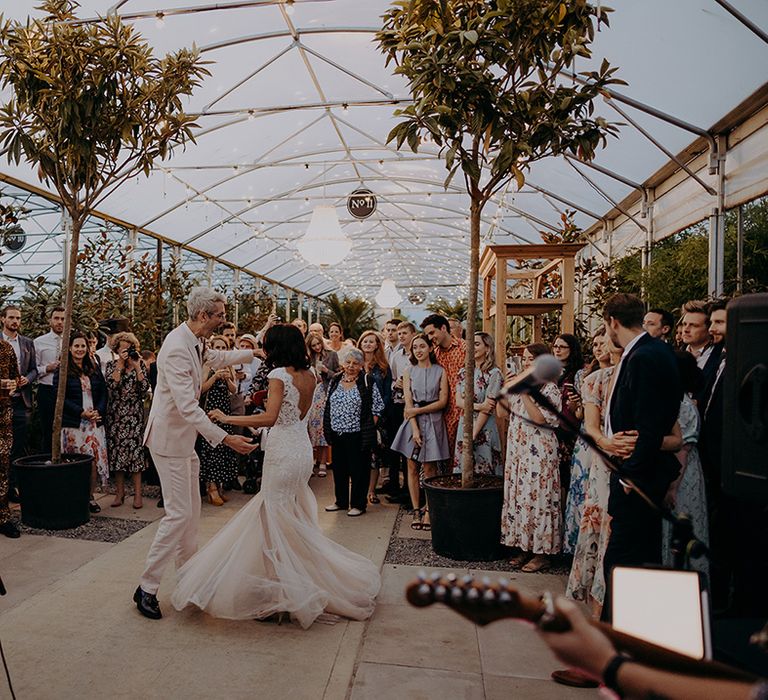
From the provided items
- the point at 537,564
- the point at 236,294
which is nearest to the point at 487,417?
the point at 537,564

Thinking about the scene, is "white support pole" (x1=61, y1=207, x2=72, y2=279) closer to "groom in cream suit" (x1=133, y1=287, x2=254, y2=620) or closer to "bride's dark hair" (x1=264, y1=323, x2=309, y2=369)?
"groom in cream suit" (x1=133, y1=287, x2=254, y2=620)

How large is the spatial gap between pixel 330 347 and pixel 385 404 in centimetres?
230

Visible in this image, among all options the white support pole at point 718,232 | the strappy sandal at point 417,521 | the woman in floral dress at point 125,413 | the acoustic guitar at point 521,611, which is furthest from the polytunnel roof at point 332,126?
the acoustic guitar at point 521,611

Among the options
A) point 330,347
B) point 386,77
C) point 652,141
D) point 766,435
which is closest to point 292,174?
point 386,77

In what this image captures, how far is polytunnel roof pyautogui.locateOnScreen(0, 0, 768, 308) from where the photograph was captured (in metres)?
6.18

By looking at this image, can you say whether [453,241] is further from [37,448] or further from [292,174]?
[37,448]

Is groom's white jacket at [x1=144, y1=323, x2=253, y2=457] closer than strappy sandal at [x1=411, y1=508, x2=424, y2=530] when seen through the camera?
Yes

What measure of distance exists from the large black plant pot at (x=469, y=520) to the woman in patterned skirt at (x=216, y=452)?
8.32 feet

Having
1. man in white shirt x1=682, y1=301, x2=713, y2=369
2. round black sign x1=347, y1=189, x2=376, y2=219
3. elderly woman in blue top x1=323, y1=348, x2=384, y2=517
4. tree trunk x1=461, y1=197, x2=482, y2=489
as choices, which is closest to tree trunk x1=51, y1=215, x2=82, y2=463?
elderly woman in blue top x1=323, y1=348, x2=384, y2=517

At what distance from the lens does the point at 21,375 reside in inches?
238

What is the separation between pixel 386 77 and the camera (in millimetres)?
8953

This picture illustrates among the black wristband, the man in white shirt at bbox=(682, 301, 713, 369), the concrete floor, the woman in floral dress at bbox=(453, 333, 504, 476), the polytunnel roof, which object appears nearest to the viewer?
the black wristband

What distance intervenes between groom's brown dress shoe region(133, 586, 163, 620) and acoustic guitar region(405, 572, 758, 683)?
2851mm

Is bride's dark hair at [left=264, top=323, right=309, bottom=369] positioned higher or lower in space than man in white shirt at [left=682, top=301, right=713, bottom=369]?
lower
